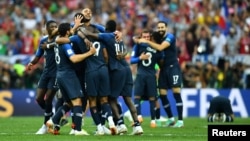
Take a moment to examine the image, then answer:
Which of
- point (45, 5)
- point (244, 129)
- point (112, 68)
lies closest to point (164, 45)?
point (112, 68)

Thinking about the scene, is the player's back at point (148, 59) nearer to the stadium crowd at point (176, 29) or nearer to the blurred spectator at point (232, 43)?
the stadium crowd at point (176, 29)

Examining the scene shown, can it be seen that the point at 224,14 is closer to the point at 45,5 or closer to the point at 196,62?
the point at 196,62

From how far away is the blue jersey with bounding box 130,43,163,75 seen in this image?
2445 centimetres

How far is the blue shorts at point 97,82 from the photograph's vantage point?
19875mm

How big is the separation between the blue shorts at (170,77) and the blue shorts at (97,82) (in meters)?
5.21

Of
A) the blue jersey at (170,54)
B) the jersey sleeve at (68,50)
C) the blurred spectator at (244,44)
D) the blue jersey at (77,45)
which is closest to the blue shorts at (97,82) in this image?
the blue jersey at (77,45)

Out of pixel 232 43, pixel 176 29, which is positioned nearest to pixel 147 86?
pixel 232 43

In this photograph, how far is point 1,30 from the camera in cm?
3609

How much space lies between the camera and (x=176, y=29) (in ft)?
120

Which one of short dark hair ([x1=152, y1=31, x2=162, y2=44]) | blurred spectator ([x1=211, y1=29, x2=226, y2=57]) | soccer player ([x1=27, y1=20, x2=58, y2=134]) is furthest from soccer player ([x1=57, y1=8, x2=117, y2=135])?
blurred spectator ([x1=211, y1=29, x2=226, y2=57])

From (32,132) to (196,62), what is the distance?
543 inches

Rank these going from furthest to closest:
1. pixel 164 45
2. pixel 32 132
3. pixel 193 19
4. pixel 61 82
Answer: pixel 193 19, pixel 164 45, pixel 32 132, pixel 61 82

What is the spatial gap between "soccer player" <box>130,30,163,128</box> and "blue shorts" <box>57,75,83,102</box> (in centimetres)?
481

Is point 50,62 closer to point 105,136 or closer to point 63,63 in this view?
point 63,63
